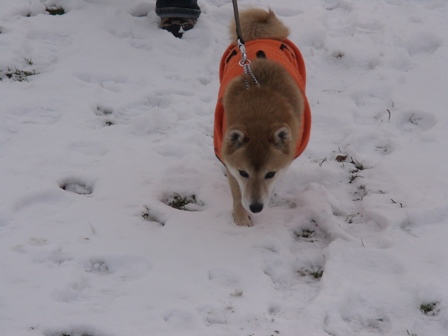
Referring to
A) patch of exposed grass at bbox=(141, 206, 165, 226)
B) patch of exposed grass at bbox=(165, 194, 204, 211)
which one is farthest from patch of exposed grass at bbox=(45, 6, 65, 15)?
patch of exposed grass at bbox=(141, 206, 165, 226)

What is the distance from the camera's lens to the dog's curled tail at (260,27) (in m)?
4.33

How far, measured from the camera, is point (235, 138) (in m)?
3.34

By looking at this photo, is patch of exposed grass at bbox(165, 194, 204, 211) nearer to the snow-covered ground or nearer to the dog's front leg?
the snow-covered ground

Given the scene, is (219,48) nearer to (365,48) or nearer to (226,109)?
(365,48)

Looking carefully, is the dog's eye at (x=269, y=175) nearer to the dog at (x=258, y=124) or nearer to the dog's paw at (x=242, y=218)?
the dog at (x=258, y=124)

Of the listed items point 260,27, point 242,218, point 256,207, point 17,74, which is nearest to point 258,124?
point 256,207

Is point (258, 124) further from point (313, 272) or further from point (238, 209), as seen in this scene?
point (313, 272)

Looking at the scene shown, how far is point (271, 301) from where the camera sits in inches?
115

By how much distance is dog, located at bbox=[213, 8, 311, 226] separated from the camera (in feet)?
11.0

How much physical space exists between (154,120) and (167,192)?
912 mm

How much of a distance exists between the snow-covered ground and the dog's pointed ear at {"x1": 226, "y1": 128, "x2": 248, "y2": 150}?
564 millimetres

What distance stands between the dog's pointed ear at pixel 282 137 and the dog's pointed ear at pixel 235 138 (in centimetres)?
18


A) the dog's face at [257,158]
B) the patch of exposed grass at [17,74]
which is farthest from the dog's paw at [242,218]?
the patch of exposed grass at [17,74]

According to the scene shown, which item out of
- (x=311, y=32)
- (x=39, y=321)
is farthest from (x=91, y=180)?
(x=311, y=32)
